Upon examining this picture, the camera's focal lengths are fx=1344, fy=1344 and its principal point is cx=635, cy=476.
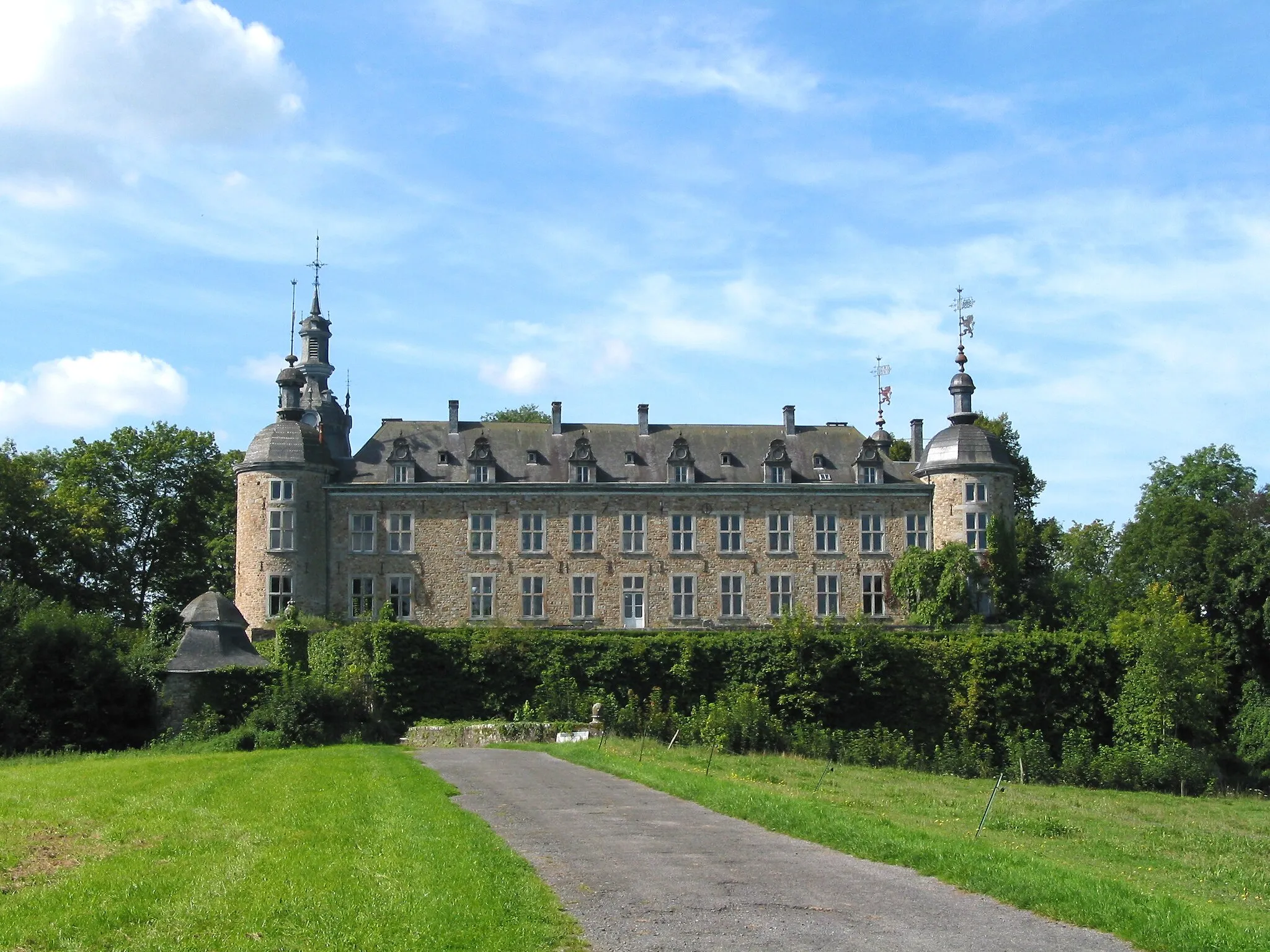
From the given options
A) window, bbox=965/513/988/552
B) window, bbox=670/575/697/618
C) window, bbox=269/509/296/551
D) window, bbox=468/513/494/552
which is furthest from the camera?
window, bbox=670/575/697/618

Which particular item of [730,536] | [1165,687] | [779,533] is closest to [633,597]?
[730,536]

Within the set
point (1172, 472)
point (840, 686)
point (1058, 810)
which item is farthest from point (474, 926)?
point (1172, 472)

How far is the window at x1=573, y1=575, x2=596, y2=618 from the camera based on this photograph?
53.2 m

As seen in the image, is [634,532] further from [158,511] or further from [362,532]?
[158,511]

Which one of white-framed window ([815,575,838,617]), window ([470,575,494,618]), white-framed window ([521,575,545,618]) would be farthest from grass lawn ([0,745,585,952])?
white-framed window ([815,575,838,617])

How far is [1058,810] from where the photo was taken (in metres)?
25.5

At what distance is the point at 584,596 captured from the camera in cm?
5319

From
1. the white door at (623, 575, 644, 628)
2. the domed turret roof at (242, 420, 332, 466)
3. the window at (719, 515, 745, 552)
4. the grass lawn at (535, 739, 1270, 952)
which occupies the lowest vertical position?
the grass lawn at (535, 739, 1270, 952)

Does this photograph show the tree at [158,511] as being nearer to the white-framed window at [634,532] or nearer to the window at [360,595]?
the window at [360,595]

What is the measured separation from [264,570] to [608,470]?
45.7 feet

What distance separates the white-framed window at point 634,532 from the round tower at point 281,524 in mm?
11733

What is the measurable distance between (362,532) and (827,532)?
18.4m

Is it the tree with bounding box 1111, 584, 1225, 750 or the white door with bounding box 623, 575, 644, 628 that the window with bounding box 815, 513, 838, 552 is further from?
the tree with bounding box 1111, 584, 1225, 750

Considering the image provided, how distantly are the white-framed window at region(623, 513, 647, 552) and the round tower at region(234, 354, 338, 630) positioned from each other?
1173cm
